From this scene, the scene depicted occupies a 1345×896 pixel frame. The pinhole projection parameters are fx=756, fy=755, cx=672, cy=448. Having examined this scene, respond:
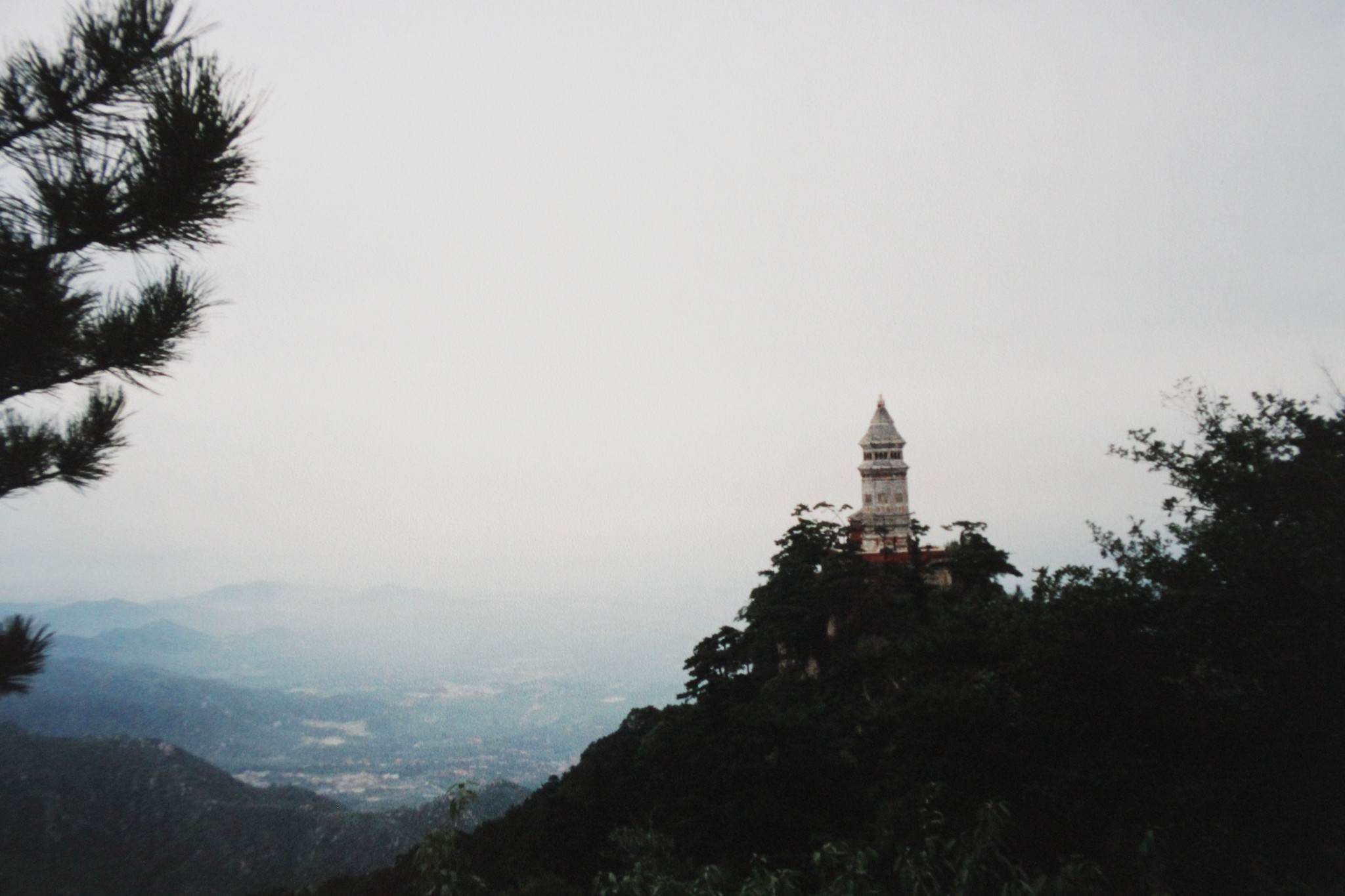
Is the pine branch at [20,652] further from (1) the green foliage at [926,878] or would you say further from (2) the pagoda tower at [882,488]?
(2) the pagoda tower at [882,488]

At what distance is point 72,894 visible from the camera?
137 feet

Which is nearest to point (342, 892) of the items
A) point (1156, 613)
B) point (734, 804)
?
point (734, 804)

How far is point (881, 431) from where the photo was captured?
112 ft

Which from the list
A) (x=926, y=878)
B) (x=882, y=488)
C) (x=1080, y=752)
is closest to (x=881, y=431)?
(x=882, y=488)

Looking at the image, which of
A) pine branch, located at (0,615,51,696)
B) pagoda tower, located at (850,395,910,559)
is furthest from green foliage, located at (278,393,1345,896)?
pagoda tower, located at (850,395,910,559)

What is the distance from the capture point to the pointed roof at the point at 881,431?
33781 mm

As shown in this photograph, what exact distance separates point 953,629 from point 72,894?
5032cm

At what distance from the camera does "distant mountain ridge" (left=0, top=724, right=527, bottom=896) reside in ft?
154

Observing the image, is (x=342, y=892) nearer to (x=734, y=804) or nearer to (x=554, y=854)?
(x=554, y=854)

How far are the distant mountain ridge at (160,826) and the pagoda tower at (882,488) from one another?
30365 mm

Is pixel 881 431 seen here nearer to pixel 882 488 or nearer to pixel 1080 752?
pixel 882 488

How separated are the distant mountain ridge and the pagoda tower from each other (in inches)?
1195

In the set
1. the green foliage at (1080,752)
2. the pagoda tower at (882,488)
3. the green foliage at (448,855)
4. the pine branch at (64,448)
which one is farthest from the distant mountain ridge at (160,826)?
the pine branch at (64,448)

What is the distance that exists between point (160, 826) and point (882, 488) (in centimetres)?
5767
